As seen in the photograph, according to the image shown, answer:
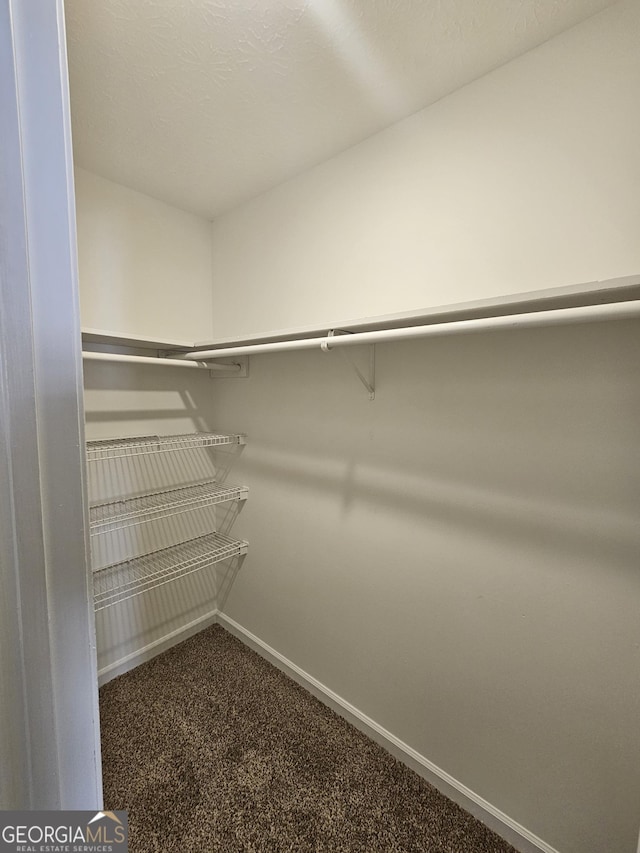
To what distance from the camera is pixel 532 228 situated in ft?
3.43

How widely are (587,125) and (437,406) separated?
33.4 inches

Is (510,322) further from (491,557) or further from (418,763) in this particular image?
(418,763)

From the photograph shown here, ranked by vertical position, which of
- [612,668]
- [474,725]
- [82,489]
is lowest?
[474,725]

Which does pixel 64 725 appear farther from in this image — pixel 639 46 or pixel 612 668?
pixel 639 46

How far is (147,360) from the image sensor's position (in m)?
1.55

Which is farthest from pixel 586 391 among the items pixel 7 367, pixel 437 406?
pixel 7 367

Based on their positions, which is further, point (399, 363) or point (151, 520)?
point (151, 520)

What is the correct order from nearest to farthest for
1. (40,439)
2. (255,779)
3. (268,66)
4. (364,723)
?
(40,439), (268,66), (255,779), (364,723)

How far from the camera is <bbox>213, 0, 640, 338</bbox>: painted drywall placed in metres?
0.93

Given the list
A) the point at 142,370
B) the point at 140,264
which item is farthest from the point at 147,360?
the point at 140,264

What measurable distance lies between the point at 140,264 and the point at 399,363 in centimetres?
139

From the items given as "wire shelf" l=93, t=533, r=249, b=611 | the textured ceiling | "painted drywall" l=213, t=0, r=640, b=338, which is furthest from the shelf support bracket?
"wire shelf" l=93, t=533, r=249, b=611

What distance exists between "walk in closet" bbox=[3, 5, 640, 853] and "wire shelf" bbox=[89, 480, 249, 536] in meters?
0.02

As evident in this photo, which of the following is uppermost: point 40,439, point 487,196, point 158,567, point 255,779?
point 487,196
